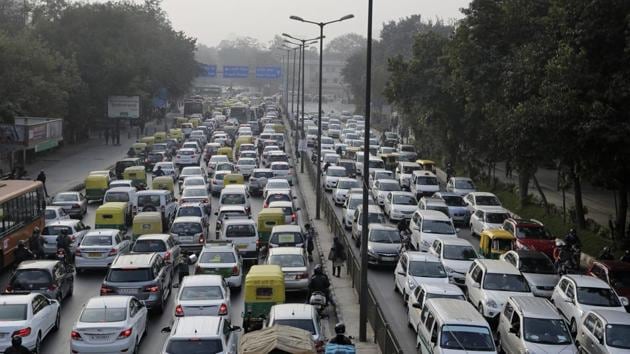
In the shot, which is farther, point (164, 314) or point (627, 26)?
point (627, 26)

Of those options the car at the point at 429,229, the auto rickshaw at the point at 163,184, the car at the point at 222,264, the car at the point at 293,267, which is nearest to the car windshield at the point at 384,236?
the car at the point at 429,229

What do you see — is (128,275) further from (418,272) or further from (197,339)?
(418,272)

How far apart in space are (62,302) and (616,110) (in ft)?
56.1

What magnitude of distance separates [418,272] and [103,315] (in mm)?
8991

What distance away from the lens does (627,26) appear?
1059 inches

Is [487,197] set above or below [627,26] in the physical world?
below

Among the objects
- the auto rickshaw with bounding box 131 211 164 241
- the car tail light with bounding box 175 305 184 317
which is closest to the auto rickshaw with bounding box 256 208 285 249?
the auto rickshaw with bounding box 131 211 164 241

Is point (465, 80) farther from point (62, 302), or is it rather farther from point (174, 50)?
point (174, 50)

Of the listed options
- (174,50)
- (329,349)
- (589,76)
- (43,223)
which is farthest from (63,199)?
A: (174,50)

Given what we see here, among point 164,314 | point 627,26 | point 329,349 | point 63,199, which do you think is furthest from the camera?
point 63,199

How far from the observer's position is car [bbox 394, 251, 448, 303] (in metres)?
23.2

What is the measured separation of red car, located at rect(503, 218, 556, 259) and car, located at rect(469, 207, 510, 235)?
7.51 ft

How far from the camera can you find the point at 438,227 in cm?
3095

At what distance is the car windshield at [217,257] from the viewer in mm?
24469
